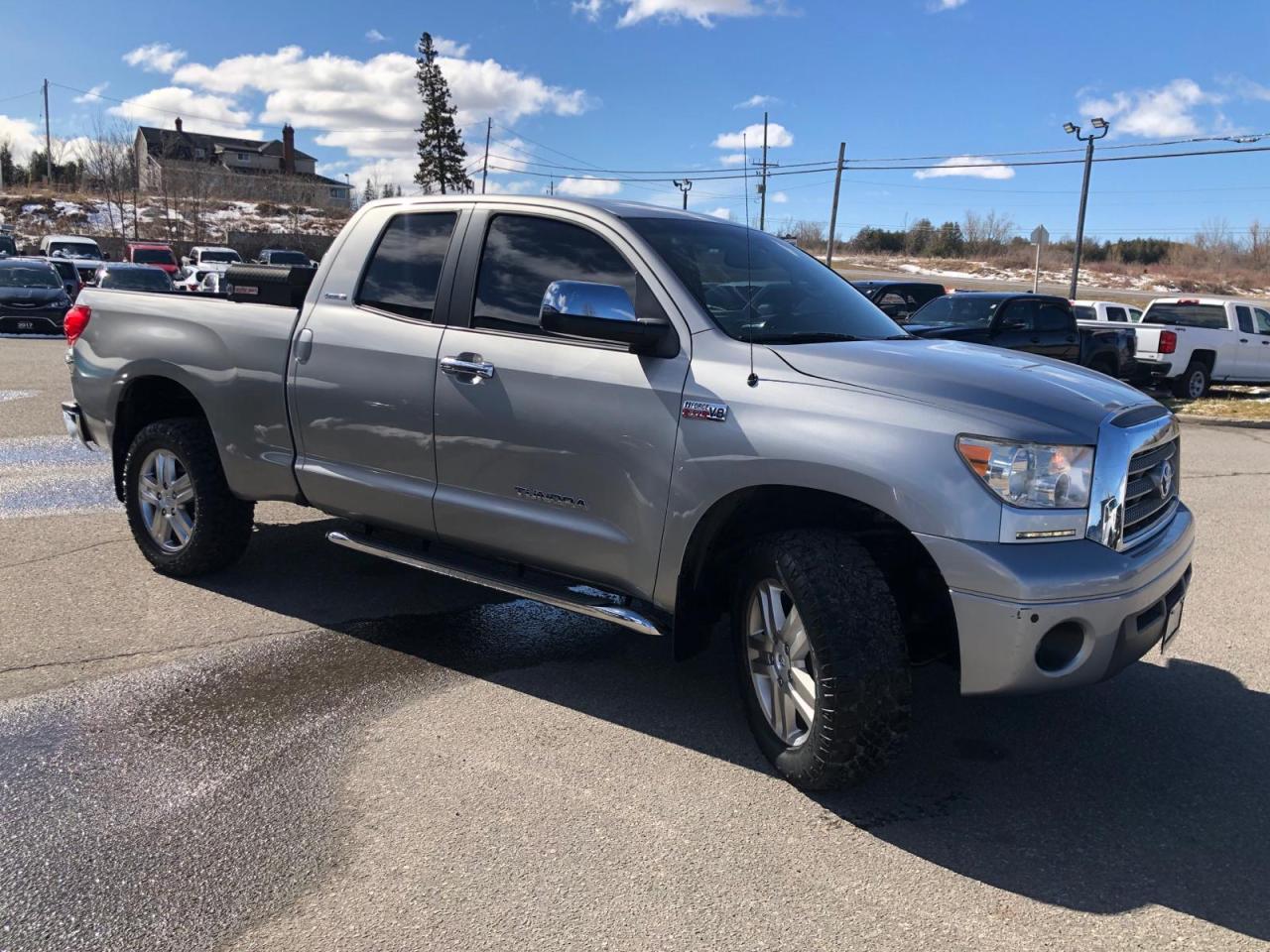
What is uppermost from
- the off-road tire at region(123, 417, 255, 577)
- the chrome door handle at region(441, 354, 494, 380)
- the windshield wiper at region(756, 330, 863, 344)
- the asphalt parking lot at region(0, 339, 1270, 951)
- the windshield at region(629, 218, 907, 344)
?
the windshield at region(629, 218, 907, 344)

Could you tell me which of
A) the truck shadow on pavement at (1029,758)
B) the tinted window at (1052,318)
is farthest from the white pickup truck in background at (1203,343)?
the truck shadow on pavement at (1029,758)

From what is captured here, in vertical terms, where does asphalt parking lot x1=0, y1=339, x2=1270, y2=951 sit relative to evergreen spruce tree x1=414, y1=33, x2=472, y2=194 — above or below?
below

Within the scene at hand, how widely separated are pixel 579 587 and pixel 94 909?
1962mm

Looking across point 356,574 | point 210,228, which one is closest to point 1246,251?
point 210,228

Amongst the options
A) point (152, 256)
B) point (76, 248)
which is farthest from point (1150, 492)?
point (76, 248)

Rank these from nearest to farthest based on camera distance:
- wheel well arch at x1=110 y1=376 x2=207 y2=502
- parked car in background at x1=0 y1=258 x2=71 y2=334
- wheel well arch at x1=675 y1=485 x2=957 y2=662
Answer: wheel well arch at x1=675 y1=485 x2=957 y2=662, wheel well arch at x1=110 y1=376 x2=207 y2=502, parked car in background at x1=0 y1=258 x2=71 y2=334

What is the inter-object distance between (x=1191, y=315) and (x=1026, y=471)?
18.4 metres

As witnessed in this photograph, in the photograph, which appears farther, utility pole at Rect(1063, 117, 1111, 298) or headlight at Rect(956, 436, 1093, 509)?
utility pole at Rect(1063, 117, 1111, 298)

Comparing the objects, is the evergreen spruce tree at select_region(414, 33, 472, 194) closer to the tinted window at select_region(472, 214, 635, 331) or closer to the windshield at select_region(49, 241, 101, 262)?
the windshield at select_region(49, 241, 101, 262)

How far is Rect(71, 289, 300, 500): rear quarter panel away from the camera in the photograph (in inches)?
197

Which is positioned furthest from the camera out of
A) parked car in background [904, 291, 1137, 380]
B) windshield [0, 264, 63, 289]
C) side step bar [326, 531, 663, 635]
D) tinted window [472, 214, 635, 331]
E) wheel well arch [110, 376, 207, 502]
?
windshield [0, 264, 63, 289]

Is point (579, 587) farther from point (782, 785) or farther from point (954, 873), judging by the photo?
point (954, 873)

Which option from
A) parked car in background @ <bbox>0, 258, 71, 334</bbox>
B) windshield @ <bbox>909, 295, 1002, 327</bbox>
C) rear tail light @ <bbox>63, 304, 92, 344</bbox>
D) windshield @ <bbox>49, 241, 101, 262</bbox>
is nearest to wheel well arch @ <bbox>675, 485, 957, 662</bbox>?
rear tail light @ <bbox>63, 304, 92, 344</bbox>

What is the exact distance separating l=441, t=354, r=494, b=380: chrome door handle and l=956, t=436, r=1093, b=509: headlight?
1925 millimetres
